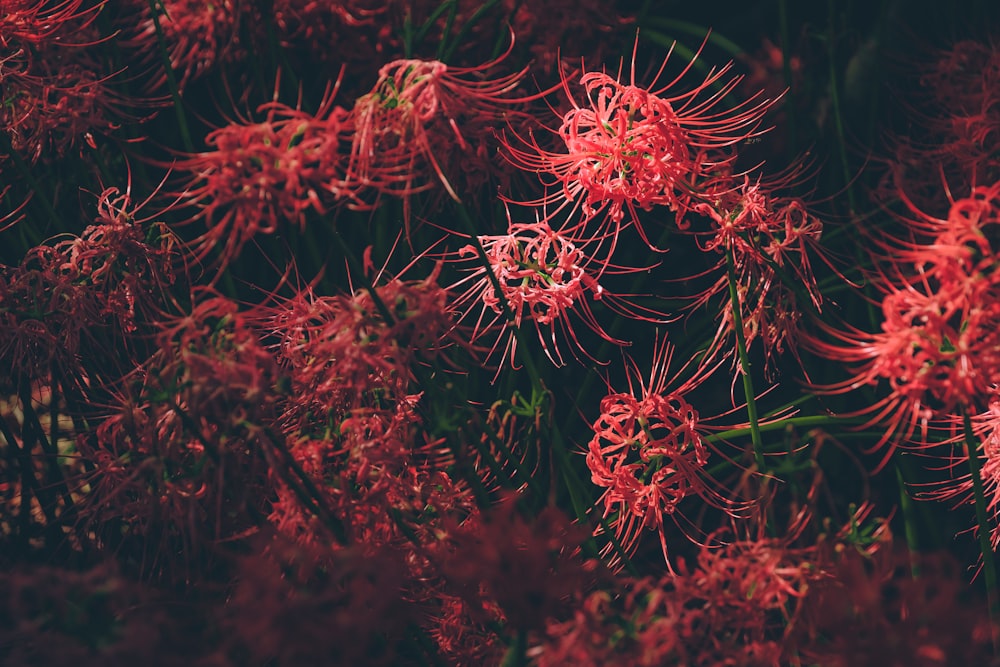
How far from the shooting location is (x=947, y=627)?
24.4 inches

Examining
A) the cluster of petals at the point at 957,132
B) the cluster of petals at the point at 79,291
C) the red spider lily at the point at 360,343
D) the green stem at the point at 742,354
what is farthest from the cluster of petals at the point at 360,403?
the cluster of petals at the point at 957,132

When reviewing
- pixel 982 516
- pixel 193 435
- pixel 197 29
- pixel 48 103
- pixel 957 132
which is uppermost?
pixel 957 132

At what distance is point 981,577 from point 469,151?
3.26 feet

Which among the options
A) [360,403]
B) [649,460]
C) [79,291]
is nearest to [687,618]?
[649,460]

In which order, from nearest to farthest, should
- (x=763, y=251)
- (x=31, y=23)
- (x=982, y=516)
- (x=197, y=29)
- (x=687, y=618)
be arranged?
(x=687, y=618) → (x=982, y=516) → (x=763, y=251) → (x=31, y=23) → (x=197, y=29)

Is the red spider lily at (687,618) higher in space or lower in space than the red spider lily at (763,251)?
lower

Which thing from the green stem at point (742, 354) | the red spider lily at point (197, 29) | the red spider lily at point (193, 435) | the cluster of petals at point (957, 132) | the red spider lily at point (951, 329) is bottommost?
the red spider lily at point (193, 435)

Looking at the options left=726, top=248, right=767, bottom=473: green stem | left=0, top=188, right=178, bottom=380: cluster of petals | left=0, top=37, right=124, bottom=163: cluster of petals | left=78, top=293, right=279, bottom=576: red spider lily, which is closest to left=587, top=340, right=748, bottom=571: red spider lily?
left=726, top=248, right=767, bottom=473: green stem

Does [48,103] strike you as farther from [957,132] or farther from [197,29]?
[957,132]

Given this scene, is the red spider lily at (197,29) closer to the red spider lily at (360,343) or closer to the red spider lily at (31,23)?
the red spider lily at (31,23)

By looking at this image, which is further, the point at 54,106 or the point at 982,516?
the point at 54,106

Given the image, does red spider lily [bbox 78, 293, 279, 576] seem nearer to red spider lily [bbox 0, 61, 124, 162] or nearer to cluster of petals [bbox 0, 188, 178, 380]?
cluster of petals [bbox 0, 188, 178, 380]

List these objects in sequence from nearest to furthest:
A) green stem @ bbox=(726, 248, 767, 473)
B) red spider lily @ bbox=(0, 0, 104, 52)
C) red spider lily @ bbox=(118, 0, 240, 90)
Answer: green stem @ bbox=(726, 248, 767, 473) → red spider lily @ bbox=(0, 0, 104, 52) → red spider lily @ bbox=(118, 0, 240, 90)

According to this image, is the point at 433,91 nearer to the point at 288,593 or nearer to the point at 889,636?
the point at 288,593
